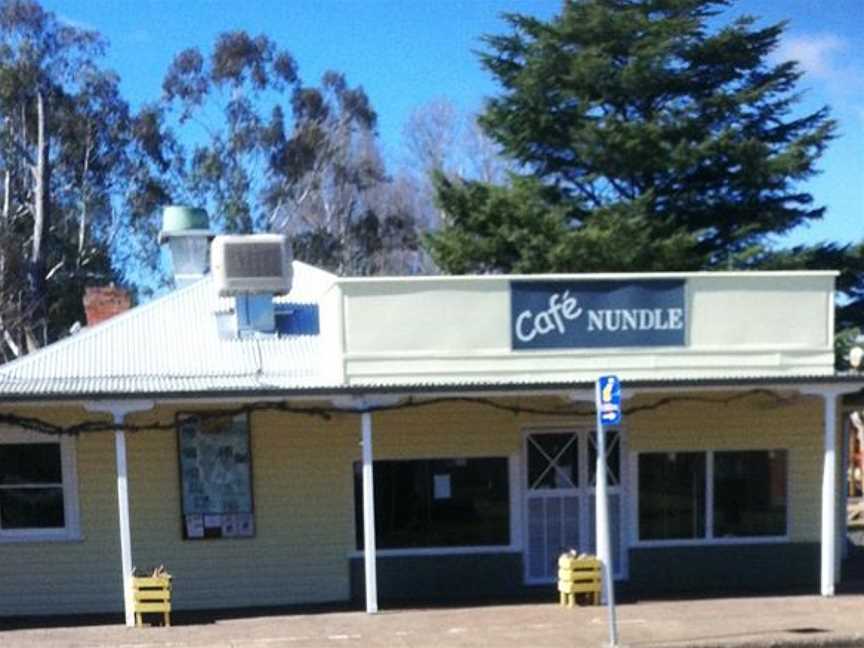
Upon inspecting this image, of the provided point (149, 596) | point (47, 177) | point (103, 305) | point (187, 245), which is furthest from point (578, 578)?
point (47, 177)

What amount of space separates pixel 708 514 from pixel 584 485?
1805mm

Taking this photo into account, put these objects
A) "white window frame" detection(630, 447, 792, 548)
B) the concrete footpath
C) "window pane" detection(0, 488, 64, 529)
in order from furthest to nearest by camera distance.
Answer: "white window frame" detection(630, 447, 792, 548), "window pane" detection(0, 488, 64, 529), the concrete footpath

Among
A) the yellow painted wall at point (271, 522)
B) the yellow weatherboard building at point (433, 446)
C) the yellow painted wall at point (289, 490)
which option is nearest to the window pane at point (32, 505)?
the yellow weatherboard building at point (433, 446)

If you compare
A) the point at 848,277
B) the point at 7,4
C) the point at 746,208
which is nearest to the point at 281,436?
the point at 746,208

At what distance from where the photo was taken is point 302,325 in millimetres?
15109

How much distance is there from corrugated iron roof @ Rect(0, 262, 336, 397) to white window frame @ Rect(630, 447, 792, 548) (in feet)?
15.1

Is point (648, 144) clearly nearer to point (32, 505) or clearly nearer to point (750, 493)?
point (750, 493)

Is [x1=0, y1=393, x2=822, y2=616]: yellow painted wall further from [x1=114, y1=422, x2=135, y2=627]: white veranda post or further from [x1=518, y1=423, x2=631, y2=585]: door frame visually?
[x1=114, y1=422, x2=135, y2=627]: white veranda post

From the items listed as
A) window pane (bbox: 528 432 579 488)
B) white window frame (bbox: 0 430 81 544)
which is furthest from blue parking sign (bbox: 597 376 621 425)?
white window frame (bbox: 0 430 81 544)

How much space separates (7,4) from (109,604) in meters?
25.4

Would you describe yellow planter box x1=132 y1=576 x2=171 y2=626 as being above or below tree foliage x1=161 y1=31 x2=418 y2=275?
below

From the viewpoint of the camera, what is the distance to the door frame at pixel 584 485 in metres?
13.7

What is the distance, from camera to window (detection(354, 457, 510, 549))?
13.6 meters

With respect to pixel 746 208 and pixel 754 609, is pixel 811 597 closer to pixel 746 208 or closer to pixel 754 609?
pixel 754 609
